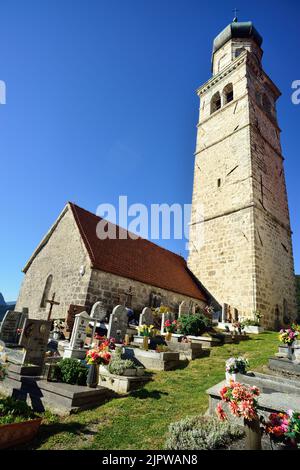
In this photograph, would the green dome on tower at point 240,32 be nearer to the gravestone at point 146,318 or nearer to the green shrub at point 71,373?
the gravestone at point 146,318

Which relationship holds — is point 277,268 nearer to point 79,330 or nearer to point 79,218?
point 79,218

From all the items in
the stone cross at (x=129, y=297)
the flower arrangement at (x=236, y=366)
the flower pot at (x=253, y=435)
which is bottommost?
the flower pot at (x=253, y=435)

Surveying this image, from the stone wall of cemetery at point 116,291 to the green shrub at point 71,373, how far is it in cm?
611

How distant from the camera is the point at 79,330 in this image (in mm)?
8578

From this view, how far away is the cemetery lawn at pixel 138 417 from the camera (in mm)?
4418

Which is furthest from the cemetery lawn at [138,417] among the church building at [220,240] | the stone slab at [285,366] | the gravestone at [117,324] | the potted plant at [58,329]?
the church building at [220,240]

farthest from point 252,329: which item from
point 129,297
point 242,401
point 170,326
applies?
Result: point 242,401

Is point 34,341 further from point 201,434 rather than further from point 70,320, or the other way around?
point 201,434

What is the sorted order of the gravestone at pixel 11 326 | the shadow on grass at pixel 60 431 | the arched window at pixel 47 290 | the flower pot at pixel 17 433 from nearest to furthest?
the flower pot at pixel 17 433 → the shadow on grass at pixel 60 431 → the gravestone at pixel 11 326 → the arched window at pixel 47 290

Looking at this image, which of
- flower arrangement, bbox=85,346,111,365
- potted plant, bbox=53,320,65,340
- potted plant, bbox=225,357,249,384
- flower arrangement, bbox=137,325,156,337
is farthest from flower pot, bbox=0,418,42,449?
potted plant, bbox=53,320,65,340

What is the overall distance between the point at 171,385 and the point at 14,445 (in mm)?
4270

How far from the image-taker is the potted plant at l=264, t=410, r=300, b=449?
3.59 meters

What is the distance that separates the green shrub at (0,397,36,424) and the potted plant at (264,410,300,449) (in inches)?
164

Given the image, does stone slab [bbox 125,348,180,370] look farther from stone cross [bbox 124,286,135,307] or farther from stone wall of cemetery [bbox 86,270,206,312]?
stone cross [bbox 124,286,135,307]
